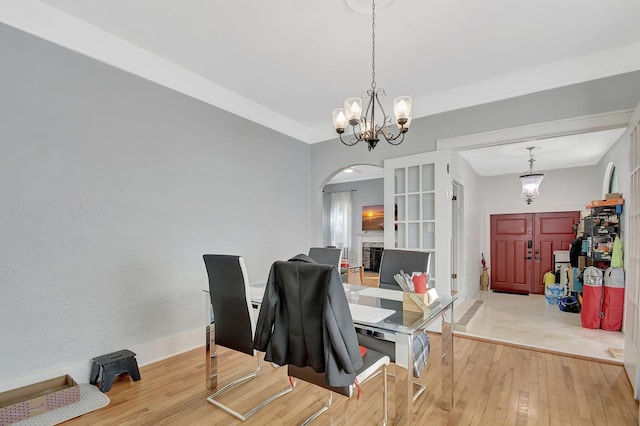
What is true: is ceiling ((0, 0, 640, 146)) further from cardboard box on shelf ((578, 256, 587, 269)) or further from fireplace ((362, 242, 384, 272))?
fireplace ((362, 242, 384, 272))

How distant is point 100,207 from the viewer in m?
2.48

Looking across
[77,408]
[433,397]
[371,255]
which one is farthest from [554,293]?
[77,408]

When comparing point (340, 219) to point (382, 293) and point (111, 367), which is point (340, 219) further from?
point (111, 367)

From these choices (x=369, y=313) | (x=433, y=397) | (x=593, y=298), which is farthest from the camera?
(x=593, y=298)

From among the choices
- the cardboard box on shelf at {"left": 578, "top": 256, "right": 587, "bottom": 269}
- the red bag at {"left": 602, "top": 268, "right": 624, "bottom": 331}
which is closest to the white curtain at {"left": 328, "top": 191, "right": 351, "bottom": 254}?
the cardboard box on shelf at {"left": 578, "top": 256, "right": 587, "bottom": 269}

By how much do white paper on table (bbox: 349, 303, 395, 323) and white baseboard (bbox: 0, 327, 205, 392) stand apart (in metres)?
1.95

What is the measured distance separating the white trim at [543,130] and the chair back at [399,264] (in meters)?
1.51

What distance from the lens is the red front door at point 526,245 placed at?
6281 mm

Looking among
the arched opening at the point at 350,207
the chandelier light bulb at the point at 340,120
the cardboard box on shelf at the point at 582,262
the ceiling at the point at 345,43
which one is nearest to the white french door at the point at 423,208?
the ceiling at the point at 345,43

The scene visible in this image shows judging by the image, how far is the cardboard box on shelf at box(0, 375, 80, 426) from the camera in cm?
183

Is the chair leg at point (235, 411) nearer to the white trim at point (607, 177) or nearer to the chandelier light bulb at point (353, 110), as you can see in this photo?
the chandelier light bulb at point (353, 110)

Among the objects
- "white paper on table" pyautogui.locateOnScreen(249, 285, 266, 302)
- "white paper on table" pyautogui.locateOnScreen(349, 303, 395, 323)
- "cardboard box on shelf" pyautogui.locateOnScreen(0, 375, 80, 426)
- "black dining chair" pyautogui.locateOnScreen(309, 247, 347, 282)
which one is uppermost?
"black dining chair" pyautogui.locateOnScreen(309, 247, 347, 282)

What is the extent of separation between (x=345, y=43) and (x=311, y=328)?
231 centimetres

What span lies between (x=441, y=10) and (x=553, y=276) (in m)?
5.77
